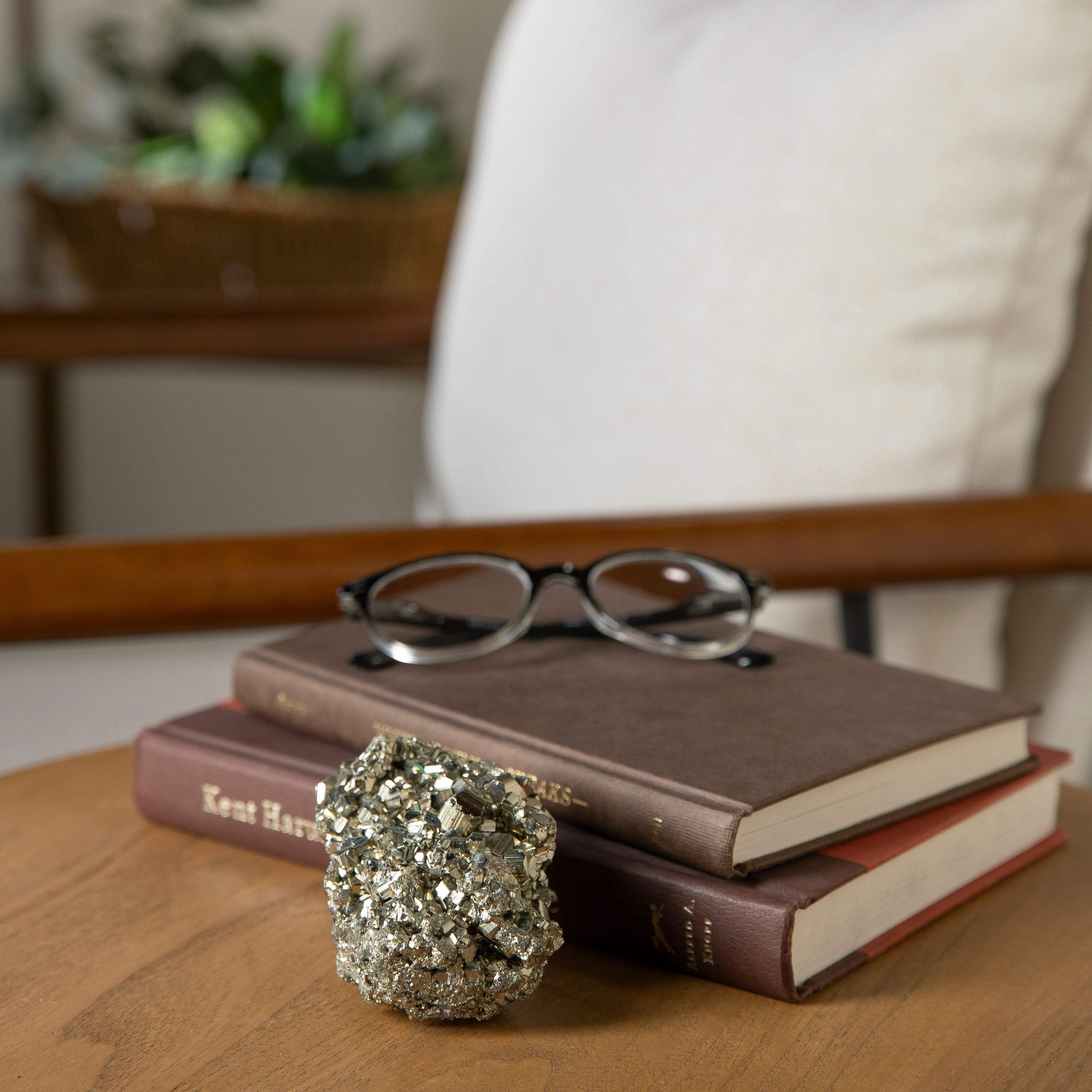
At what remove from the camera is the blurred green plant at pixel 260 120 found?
1.59 metres

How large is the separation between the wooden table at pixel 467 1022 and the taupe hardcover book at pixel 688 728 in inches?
1.5

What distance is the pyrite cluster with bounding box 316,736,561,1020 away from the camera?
28 cm

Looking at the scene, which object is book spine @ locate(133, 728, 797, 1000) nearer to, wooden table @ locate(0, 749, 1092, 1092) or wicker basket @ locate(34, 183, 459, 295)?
wooden table @ locate(0, 749, 1092, 1092)

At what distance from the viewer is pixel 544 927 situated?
0.96ft

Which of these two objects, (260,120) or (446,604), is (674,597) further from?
(260,120)

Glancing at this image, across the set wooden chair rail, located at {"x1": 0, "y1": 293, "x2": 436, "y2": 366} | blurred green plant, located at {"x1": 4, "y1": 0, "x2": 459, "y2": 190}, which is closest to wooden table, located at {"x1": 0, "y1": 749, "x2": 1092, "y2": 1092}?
wooden chair rail, located at {"x1": 0, "y1": 293, "x2": 436, "y2": 366}

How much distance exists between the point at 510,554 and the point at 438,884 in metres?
0.29

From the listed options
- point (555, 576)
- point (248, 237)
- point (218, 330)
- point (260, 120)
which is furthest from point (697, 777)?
point (260, 120)

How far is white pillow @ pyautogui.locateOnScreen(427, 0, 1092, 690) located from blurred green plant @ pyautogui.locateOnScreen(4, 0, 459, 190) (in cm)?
83

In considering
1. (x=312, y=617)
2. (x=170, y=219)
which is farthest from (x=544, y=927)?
(x=170, y=219)

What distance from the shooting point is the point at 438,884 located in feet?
0.93

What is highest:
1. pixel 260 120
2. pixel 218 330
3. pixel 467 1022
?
pixel 260 120

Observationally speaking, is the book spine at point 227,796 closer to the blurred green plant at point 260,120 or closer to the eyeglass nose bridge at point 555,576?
the eyeglass nose bridge at point 555,576

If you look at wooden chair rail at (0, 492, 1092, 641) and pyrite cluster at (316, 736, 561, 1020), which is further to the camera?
wooden chair rail at (0, 492, 1092, 641)
